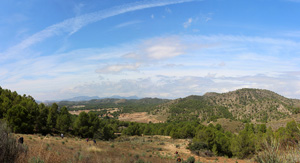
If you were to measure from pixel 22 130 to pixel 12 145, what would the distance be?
1348 inches

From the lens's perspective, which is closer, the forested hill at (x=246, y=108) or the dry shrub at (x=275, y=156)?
the dry shrub at (x=275, y=156)

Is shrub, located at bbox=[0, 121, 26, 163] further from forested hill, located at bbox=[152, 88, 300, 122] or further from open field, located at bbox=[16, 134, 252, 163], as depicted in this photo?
forested hill, located at bbox=[152, 88, 300, 122]

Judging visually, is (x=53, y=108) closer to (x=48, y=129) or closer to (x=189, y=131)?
(x=48, y=129)

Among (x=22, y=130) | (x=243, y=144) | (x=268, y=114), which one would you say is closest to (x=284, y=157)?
(x=243, y=144)

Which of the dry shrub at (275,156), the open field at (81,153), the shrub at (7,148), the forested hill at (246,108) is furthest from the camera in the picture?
the forested hill at (246,108)

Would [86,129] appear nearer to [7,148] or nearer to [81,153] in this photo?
[81,153]

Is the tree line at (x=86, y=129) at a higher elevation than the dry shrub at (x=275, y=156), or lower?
lower

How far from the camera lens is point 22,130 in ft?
107

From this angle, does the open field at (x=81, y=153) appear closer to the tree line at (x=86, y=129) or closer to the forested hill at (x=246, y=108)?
the tree line at (x=86, y=129)

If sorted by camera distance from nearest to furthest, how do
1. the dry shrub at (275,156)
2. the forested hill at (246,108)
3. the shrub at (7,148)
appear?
1. the dry shrub at (275,156)
2. the shrub at (7,148)
3. the forested hill at (246,108)

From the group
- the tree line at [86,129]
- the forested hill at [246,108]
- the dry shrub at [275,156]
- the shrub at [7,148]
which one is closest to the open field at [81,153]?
the shrub at [7,148]

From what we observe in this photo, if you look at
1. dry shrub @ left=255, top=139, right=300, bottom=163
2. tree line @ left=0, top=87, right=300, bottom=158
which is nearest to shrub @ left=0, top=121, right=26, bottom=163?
dry shrub @ left=255, top=139, right=300, bottom=163

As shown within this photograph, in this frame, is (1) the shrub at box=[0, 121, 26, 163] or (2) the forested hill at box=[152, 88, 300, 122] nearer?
(1) the shrub at box=[0, 121, 26, 163]

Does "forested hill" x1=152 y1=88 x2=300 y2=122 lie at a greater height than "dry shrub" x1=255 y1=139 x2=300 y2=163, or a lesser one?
lesser
